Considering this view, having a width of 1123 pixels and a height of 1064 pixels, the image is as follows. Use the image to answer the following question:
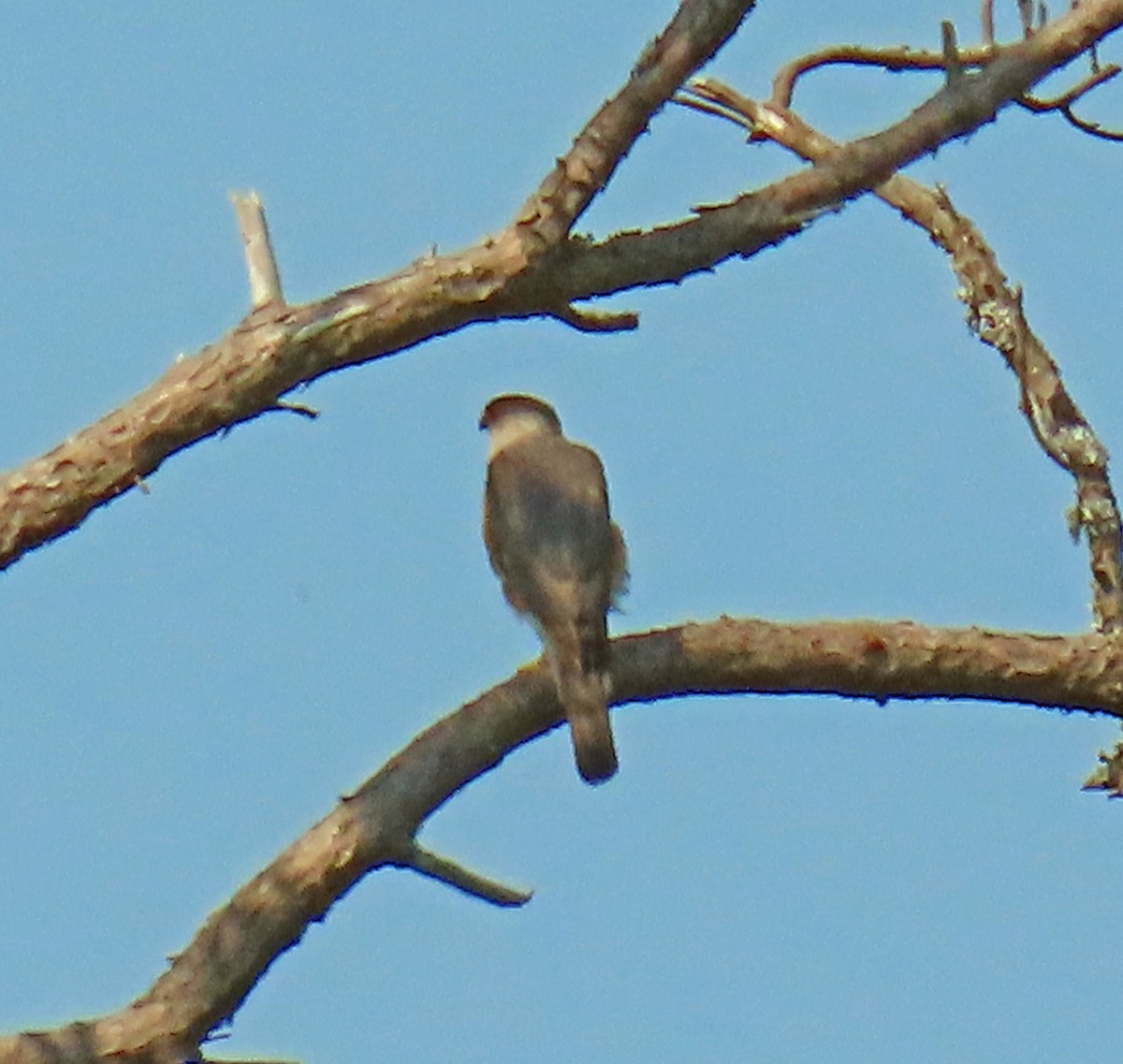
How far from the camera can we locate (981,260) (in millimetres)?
6246

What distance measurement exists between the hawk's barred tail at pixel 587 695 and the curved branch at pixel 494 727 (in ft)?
0.19

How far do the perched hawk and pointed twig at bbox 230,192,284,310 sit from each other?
119 centimetres

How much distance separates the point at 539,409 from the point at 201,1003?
3435mm

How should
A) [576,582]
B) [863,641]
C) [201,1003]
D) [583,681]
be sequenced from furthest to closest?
1. [576,582]
2. [583,681]
3. [863,641]
4. [201,1003]

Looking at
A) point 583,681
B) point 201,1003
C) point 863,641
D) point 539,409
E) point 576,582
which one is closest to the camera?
point 201,1003

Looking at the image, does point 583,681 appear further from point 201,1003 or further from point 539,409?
point 539,409

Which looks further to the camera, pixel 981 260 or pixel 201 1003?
pixel 981 260

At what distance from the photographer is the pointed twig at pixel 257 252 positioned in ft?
16.0

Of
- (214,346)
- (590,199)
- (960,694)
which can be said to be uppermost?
(590,199)

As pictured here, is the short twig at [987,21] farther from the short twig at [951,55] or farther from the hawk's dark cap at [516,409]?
the hawk's dark cap at [516,409]

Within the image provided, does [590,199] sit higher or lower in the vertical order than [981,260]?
lower

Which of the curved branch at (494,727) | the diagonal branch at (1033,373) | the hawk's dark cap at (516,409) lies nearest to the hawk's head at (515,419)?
the hawk's dark cap at (516,409)

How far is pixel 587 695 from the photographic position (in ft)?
17.9

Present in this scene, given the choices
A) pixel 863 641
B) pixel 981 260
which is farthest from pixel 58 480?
pixel 981 260
